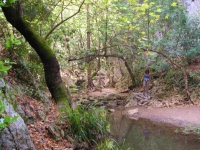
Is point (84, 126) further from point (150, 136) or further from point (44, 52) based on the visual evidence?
point (150, 136)

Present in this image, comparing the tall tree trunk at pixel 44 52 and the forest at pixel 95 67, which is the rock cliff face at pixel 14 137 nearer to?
the forest at pixel 95 67

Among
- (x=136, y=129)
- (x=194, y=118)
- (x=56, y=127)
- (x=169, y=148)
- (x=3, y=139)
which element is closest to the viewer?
(x=3, y=139)

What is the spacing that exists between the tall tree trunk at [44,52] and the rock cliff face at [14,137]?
2784mm

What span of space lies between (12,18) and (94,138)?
3.63 m

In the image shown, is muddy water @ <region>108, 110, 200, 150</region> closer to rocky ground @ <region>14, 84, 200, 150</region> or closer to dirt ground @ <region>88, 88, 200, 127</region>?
dirt ground @ <region>88, 88, 200, 127</region>

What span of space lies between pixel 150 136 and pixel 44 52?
4.73 m

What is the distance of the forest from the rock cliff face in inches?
0.5

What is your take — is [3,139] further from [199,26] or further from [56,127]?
[199,26]

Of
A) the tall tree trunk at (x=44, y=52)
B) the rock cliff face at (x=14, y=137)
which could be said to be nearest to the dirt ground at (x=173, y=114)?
the tall tree trunk at (x=44, y=52)

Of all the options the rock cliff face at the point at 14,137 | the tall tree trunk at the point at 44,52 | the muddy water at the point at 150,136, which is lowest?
the muddy water at the point at 150,136

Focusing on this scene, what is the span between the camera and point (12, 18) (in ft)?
17.5

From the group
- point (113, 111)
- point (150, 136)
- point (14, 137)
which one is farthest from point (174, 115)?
point (14, 137)

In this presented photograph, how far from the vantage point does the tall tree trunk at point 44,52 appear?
17.6ft

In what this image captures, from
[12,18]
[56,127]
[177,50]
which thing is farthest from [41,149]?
[177,50]
